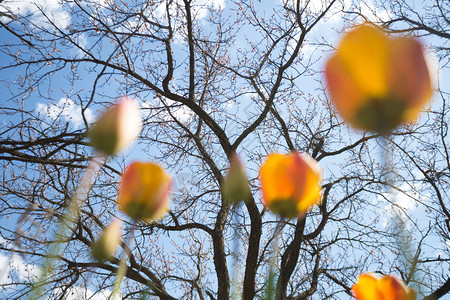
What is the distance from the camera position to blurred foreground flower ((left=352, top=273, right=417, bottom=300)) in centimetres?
52

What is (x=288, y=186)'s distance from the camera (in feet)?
1.51

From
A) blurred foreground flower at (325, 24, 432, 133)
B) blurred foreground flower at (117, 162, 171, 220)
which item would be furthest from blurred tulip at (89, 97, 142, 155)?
blurred foreground flower at (325, 24, 432, 133)

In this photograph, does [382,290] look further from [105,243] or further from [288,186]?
[105,243]

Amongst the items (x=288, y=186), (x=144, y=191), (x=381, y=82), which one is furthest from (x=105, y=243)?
(x=381, y=82)

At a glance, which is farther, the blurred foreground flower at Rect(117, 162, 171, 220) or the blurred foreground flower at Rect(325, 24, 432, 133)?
the blurred foreground flower at Rect(117, 162, 171, 220)

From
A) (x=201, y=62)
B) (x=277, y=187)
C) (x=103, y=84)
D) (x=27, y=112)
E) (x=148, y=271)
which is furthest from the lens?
(x=201, y=62)

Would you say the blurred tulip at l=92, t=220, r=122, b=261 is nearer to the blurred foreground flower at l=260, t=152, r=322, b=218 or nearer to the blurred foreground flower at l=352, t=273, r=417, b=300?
the blurred foreground flower at l=260, t=152, r=322, b=218

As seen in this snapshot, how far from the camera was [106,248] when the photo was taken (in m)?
0.49

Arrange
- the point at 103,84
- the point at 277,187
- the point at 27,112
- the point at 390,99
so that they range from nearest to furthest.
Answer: the point at 390,99 < the point at 277,187 < the point at 27,112 < the point at 103,84

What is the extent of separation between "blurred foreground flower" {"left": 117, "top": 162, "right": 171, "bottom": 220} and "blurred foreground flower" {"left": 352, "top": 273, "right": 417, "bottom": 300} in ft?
1.06

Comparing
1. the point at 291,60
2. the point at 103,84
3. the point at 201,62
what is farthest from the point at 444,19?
the point at 103,84

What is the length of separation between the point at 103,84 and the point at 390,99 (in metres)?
4.55

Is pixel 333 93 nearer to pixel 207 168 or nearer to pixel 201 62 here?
pixel 207 168

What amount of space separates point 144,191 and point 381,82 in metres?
0.32
